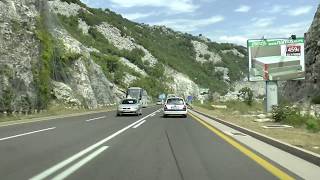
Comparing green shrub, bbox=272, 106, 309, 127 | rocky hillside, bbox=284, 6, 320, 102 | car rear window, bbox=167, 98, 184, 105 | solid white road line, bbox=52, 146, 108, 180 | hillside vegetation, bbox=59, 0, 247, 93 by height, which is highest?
hillside vegetation, bbox=59, 0, 247, 93

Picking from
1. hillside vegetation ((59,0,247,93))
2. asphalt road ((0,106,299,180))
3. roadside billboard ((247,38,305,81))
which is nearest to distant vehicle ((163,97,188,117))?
roadside billboard ((247,38,305,81))

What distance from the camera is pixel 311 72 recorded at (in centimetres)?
6444

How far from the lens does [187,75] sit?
15575 centimetres

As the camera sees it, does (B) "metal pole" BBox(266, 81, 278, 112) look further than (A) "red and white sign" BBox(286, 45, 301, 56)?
No

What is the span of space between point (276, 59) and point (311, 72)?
1868cm

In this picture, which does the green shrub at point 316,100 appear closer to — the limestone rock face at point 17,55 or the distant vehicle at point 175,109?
the distant vehicle at point 175,109

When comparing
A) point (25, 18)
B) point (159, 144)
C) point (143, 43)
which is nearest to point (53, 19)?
point (25, 18)

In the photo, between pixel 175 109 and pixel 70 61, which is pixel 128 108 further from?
pixel 70 61

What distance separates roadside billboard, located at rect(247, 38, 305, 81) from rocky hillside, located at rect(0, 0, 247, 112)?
1959 cm

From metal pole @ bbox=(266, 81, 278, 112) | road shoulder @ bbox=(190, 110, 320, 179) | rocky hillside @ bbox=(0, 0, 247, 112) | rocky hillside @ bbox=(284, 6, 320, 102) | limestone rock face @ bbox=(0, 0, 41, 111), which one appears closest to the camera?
road shoulder @ bbox=(190, 110, 320, 179)

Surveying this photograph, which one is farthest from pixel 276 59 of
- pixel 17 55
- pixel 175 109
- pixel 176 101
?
pixel 17 55

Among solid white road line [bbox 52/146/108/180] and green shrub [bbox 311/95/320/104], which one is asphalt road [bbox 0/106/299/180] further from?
green shrub [bbox 311/95/320/104]

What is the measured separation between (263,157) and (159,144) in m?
4.56

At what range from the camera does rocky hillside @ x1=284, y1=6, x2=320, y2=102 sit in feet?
206
